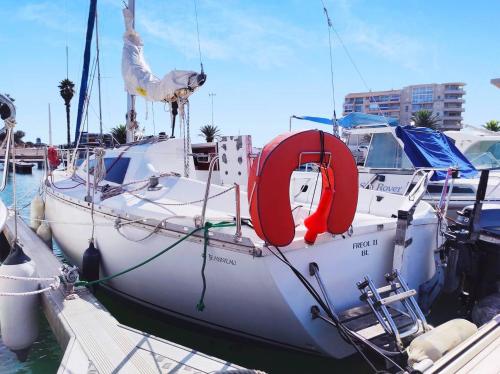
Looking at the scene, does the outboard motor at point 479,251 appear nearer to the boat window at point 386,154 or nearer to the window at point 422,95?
the boat window at point 386,154

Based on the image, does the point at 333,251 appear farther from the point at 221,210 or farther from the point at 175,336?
the point at 175,336

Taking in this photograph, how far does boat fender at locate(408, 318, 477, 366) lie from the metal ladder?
9.5 inches

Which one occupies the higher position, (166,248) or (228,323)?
(166,248)

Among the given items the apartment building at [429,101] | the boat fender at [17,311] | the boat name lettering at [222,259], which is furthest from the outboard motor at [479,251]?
the apartment building at [429,101]

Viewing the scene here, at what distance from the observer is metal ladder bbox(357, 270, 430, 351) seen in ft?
11.7

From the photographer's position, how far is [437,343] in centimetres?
317

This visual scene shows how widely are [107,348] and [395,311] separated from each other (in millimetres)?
2725

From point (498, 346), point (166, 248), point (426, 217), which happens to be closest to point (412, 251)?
point (426, 217)

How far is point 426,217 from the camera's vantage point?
4.79m

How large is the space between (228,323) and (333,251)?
1232 millimetres

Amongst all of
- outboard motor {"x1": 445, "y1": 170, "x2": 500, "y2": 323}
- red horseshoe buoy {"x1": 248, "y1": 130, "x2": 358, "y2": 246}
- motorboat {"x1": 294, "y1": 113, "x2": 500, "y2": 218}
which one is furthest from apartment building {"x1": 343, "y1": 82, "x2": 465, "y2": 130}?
red horseshoe buoy {"x1": 248, "y1": 130, "x2": 358, "y2": 246}

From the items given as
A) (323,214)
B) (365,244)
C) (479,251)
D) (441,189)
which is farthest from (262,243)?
(441,189)

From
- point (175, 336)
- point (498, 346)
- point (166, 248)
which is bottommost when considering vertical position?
point (175, 336)

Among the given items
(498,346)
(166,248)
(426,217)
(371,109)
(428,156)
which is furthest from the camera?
(371,109)
